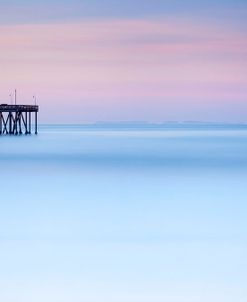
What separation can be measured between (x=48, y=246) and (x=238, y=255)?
3.06 meters

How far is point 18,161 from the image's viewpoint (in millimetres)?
30828

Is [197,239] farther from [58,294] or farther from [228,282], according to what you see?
[58,294]

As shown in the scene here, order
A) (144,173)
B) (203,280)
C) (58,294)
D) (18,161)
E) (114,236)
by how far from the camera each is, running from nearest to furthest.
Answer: (58,294), (203,280), (114,236), (144,173), (18,161)

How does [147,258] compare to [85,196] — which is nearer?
[147,258]

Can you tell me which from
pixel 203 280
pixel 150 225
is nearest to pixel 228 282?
pixel 203 280

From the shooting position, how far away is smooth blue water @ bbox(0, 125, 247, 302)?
360 inches

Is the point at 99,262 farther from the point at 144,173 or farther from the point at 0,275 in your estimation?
the point at 144,173

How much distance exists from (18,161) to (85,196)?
1330 centimetres

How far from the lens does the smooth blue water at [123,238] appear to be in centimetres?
915

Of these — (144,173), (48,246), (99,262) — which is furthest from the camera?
(144,173)

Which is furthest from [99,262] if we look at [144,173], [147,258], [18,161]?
[18,161]

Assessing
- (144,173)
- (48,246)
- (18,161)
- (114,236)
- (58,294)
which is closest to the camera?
(58,294)

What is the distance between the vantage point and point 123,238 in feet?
40.3

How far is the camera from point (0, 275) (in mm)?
9500
